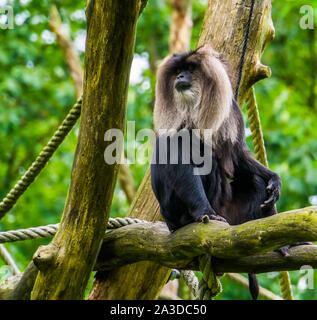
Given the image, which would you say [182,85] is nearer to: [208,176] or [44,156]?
[208,176]

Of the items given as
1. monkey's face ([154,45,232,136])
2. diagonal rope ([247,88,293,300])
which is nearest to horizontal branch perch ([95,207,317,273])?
monkey's face ([154,45,232,136])

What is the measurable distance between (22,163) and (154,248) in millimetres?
8851

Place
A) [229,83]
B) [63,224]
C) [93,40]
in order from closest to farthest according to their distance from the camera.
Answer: [93,40] → [63,224] → [229,83]

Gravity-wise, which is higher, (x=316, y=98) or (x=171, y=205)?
(x=316, y=98)

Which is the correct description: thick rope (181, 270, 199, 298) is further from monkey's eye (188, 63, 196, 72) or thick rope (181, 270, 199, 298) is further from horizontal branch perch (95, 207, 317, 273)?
monkey's eye (188, 63, 196, 72)

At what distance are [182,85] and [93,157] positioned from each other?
110 centimetres

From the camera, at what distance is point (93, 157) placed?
3.34 m

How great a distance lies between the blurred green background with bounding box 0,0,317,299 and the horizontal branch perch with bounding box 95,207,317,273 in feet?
15.0

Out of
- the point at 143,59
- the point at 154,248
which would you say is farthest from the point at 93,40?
the point at 143,59

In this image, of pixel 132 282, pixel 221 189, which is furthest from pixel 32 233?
pixel 221 189

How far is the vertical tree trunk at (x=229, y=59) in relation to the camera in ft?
14.0

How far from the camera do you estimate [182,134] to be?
3973 mm
